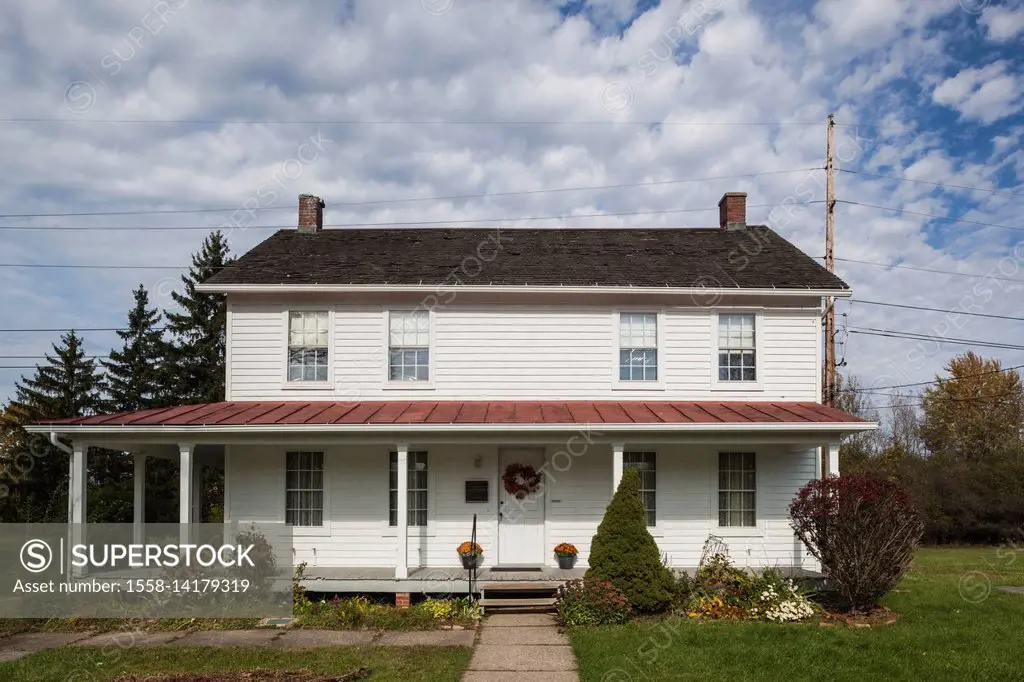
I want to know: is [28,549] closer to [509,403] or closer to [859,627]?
[509,403]

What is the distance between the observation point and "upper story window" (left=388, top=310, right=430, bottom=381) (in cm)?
1531

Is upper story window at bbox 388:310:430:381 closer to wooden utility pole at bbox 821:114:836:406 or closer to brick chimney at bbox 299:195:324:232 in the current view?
brick chimney at bbox 299:195:324:232

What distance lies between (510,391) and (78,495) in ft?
25.2

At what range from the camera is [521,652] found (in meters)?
10.0

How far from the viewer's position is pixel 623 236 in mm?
17969

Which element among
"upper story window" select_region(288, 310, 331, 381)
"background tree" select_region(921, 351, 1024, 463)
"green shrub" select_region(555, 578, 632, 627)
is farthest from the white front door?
"background tree" select_region(921, 351, 1024, 463)

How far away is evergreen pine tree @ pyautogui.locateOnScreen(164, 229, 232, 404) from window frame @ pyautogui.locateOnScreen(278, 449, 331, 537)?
14.7 m

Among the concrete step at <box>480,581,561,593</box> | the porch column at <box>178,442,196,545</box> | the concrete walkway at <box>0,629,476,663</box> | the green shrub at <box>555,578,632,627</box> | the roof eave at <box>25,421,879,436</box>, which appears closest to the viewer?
the concrete walkway at <box>0,629,476,663</box>

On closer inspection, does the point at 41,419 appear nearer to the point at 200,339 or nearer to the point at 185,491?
the point at 200,339

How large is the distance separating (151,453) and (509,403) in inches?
267

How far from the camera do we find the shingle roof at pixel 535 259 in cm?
1532

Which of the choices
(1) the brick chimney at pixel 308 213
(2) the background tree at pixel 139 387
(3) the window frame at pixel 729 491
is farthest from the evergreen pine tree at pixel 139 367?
(3) the window frame at pixel 729 491

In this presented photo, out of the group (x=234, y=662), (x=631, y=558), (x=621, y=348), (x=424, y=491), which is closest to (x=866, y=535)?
(x=631, y=558)

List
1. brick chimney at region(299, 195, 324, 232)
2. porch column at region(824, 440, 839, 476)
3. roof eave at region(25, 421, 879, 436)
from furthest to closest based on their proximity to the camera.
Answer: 1. brick chimney at region(299, 195, 324, 232)
2. porch column at region(824, 440, 839, 476)
3. roof eave at region(25, 421, 879, 436)
